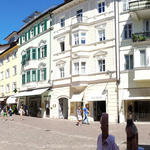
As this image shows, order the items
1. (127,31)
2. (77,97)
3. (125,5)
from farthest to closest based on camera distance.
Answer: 1. (77,97)
2. (125,5)
3. (127,31)

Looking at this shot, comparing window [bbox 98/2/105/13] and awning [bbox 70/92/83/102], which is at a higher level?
window [bbox 98/2/105/13]

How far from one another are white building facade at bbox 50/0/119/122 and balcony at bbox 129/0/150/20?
260 centimetres

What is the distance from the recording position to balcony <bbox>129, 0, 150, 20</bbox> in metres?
23.3

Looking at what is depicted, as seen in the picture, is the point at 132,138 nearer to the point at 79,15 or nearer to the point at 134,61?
the point at 134,61

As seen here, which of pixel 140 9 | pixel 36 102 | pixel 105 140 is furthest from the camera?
pixel 36 102

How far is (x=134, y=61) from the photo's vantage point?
2370 cm

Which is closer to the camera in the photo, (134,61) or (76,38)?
(134,61)

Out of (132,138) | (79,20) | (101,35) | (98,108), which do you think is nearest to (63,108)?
(98,108)

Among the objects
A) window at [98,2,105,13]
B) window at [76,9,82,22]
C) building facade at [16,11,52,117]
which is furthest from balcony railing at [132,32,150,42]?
building facade at [16,11,52,117]

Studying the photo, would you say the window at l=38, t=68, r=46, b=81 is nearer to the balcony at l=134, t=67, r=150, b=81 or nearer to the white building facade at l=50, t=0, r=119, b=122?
the white building facade at l=50, t=0, r=119, b=122

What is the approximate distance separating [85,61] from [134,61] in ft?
20.2

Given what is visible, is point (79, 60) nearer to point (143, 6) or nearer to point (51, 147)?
point (143, 6)

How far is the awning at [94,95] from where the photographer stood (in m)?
25.6

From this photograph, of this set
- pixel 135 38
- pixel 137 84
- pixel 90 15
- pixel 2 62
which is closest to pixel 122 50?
pixel 135 38
